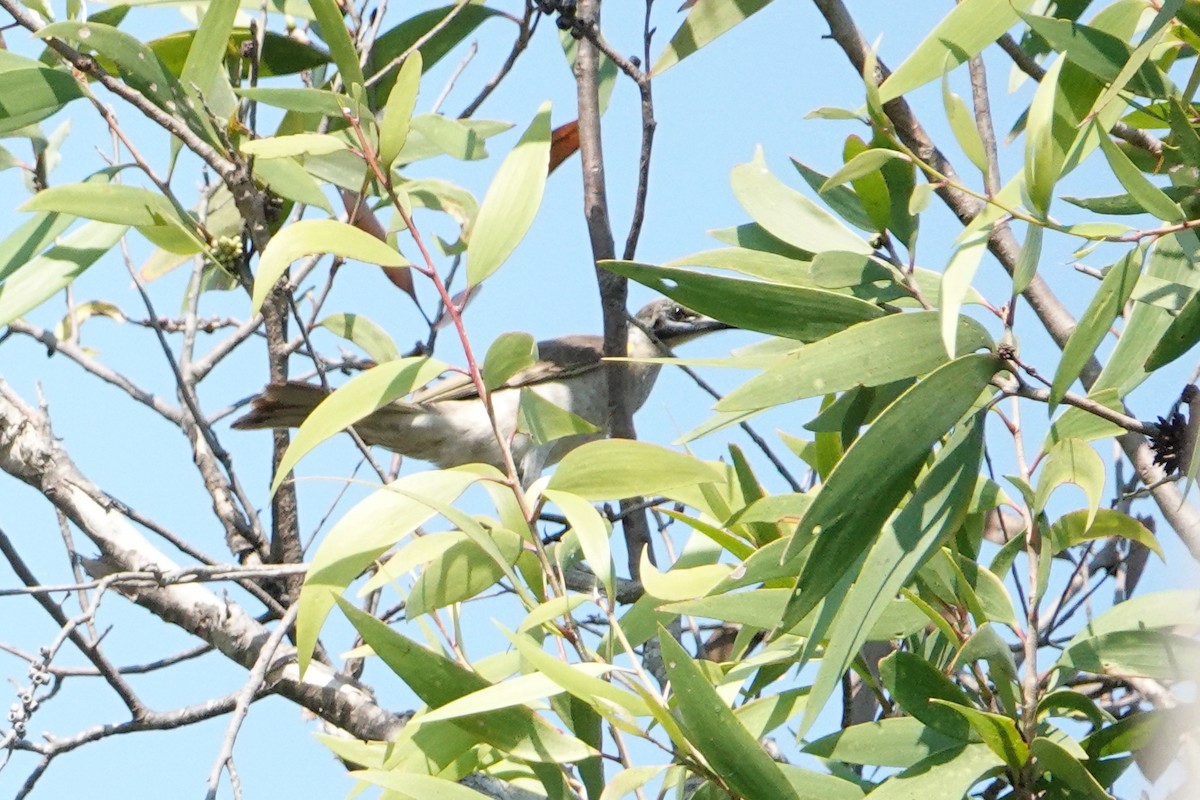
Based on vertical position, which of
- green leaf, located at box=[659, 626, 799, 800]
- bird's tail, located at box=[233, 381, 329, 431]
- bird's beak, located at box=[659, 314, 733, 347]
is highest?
bird's beak, located at box=[659, 314, 733, 347]

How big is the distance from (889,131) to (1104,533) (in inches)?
21.5

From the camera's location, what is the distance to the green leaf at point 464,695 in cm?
133

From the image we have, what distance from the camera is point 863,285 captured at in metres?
1.41

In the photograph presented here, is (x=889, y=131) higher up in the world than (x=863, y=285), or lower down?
higher up

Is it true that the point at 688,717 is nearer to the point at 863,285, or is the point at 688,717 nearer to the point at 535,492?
the point at 535,492

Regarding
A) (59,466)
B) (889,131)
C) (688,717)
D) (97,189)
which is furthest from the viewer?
(59,466)

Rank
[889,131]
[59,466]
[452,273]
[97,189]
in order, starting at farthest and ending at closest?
[452,273] → [59,466] → [97,189] → [889,131]

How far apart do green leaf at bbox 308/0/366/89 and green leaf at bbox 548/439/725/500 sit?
55 centimetres

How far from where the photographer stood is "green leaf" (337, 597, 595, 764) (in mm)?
1326

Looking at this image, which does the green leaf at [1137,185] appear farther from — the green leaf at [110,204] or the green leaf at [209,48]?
the green leaf at [110,204]

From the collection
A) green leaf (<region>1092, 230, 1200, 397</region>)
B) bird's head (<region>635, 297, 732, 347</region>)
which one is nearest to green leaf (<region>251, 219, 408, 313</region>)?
green leaf (<region>1092, 230, 1200, 397</region>)

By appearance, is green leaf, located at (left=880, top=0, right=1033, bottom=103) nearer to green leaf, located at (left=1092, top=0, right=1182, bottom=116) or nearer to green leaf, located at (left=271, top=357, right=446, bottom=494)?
green leaf, located at (left=1092, top=0, right=1182, bottom=116)

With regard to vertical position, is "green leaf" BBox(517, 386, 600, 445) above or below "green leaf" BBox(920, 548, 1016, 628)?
above

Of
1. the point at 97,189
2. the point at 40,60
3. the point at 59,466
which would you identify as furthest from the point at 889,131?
the point at 59,466
